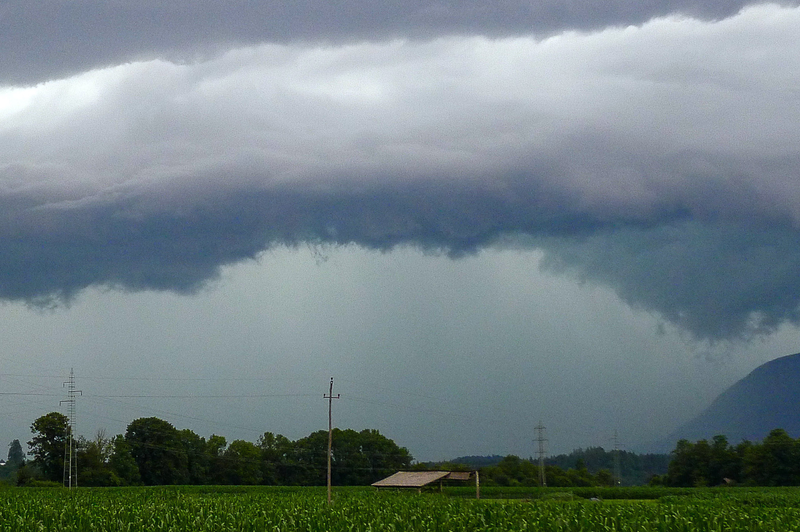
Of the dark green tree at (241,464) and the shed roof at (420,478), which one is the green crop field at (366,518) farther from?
the dark green tree at (241,464)

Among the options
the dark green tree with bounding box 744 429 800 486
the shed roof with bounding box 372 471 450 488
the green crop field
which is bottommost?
the dark green tree with bounding box 744 429 800 486

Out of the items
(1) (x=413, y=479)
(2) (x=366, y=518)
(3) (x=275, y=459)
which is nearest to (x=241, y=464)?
(3) (x=275, y=459)

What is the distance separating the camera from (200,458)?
4823 inches

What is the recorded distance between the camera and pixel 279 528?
2931cm

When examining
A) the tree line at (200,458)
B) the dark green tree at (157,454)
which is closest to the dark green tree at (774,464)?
the tree line at (200,458)

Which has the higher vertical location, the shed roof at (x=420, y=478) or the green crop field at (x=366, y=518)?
the green crop field at (x=366, y=518)

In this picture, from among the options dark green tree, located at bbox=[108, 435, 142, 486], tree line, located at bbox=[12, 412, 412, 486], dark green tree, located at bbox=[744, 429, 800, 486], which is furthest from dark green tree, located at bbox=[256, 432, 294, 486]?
dark green tree, located at bbox=[744, 429, 800, 486]

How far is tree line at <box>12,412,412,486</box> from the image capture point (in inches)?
4358

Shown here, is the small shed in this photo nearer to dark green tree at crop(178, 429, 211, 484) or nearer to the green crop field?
the green crop field

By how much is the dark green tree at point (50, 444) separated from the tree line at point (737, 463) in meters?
92.4

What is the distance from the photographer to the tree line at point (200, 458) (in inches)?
4358

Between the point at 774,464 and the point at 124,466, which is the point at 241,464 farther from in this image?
the point at 774,464

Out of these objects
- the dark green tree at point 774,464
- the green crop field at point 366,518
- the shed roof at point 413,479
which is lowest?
the dark green tree at point 774,464

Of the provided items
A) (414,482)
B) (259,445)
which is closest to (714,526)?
(414,482)
